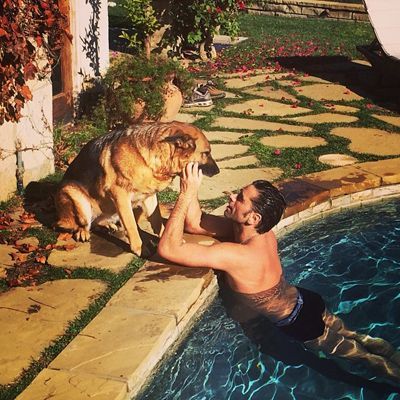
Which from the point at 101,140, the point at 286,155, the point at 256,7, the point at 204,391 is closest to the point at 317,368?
the point at 204,391

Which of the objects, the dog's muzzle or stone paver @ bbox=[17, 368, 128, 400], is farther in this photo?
the dog's muzzle

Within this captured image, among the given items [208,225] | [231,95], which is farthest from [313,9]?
[208,225]

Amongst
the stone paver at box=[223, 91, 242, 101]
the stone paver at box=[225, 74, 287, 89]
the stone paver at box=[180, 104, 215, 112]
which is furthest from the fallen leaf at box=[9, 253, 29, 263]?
the stone paver at box=[225, 74, 287, 89]

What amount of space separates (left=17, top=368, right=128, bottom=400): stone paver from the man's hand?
157 cm

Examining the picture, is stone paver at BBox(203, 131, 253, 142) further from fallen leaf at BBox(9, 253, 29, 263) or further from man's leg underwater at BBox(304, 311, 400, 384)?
man's leg underwater at BBox(304, 311, 400, 384)

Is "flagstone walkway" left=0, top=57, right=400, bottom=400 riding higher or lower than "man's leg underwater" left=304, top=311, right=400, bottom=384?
higher

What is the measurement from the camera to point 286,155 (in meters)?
7.30

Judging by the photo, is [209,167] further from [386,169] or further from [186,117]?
[186,117]

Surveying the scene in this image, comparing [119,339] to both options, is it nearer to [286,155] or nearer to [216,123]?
[286,155]

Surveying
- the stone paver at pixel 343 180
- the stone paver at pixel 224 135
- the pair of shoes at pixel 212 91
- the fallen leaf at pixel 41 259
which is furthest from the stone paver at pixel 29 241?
the pair of shoes at pixel 212 91

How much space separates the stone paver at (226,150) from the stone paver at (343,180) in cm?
107

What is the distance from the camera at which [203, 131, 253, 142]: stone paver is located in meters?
7.78

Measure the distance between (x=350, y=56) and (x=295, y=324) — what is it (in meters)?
9.76

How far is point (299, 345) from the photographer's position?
4559 mm
